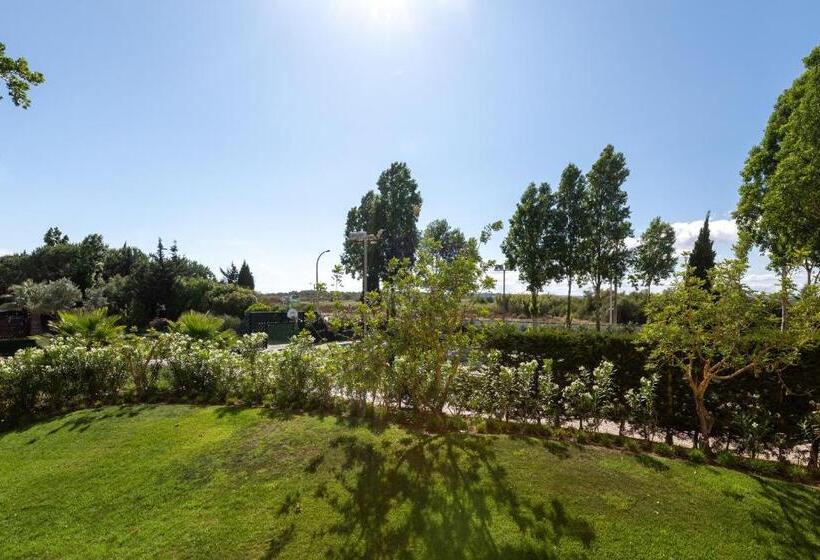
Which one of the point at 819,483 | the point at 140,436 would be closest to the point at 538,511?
the point at 819,483

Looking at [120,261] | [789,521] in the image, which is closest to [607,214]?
[789,521]

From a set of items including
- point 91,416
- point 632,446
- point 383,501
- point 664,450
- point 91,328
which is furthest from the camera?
point 91,328

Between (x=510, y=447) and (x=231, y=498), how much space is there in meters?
3.49

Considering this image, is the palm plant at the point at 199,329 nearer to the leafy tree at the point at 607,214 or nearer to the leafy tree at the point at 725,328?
the leafy tree at the point at 725,328

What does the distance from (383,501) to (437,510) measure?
598mm

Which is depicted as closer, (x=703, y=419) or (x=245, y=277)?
(x=703, y=419)

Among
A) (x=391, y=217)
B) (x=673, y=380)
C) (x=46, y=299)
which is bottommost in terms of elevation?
(x=673, y=380)

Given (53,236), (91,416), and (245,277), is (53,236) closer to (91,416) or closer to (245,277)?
(245,277)

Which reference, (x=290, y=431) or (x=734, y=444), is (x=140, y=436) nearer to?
(x=290, y=431)

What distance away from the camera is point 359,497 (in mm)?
4430

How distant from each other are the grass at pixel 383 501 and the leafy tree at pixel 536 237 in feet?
67.9

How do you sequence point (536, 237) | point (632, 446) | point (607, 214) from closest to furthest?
point (632, 446), point (607, 214), point (536, 237)

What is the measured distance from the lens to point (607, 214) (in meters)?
23.4

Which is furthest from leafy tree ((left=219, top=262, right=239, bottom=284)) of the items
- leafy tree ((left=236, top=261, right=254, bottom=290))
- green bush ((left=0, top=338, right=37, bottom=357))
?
green bush ((left=0, top=338, right=37, bottom=357))
